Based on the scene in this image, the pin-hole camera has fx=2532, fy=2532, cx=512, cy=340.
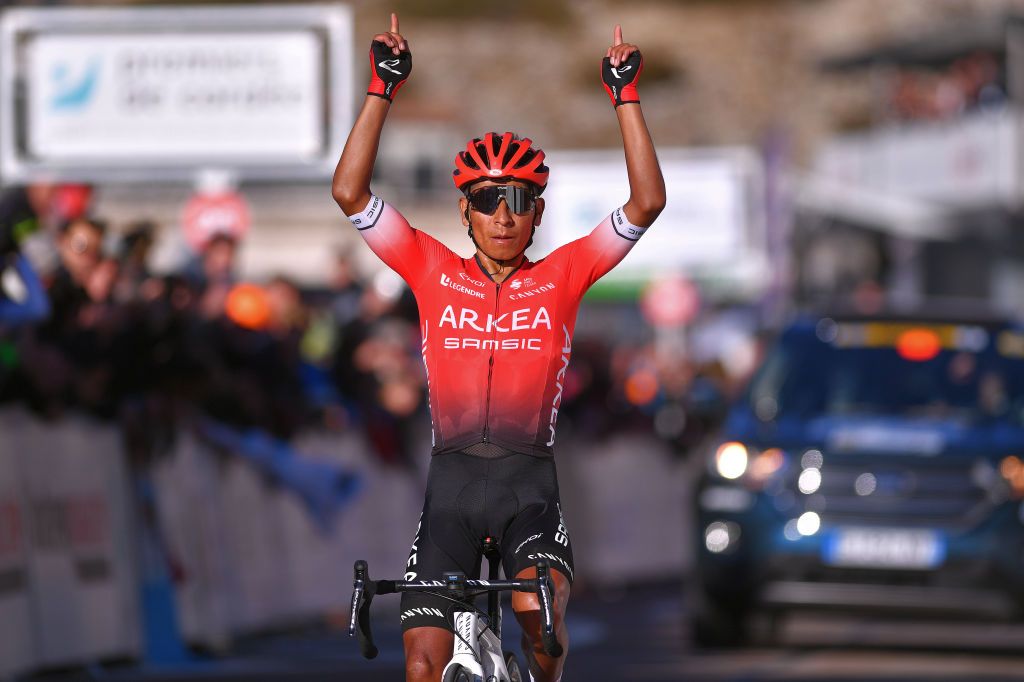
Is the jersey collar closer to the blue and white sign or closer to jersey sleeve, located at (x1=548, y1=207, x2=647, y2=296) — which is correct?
jersey sleeve, located at (x1=548, y1=207, x2=647, y2=296)

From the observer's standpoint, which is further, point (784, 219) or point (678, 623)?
point (784, 219)

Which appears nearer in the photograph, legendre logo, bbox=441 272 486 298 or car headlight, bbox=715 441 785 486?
legendre logo, bbox=441 272 486 298

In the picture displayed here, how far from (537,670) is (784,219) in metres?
24.4

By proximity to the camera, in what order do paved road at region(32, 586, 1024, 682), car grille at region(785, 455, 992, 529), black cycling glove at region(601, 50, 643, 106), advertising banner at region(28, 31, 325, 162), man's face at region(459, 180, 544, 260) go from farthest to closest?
advertising banner at region(28, 31, 325, 162), car grille at region(785, 455, 992, 529), paved road at region(32, 586, 1024, 682), black cycling glove at region(601, 50, 643, 106), man's face at region(459, 180, 544, 260)

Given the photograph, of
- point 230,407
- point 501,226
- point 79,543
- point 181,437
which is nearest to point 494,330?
point 501,226

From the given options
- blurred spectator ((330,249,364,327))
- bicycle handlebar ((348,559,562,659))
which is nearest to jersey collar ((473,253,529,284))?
bicycle handlebar ((348,559,562,659))

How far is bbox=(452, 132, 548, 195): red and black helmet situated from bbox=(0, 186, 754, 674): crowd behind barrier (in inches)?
212

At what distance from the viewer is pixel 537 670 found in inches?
283

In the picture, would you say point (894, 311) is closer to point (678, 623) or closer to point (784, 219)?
point (678, 623)

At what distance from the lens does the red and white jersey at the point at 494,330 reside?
7.37 m

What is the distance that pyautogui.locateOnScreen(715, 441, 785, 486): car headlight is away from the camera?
→ 44.7ft

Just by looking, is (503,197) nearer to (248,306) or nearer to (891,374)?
(891,374)

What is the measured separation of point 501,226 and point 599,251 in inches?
13.6

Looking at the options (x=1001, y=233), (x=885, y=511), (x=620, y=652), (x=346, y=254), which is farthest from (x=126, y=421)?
(x=1001, y=233)
